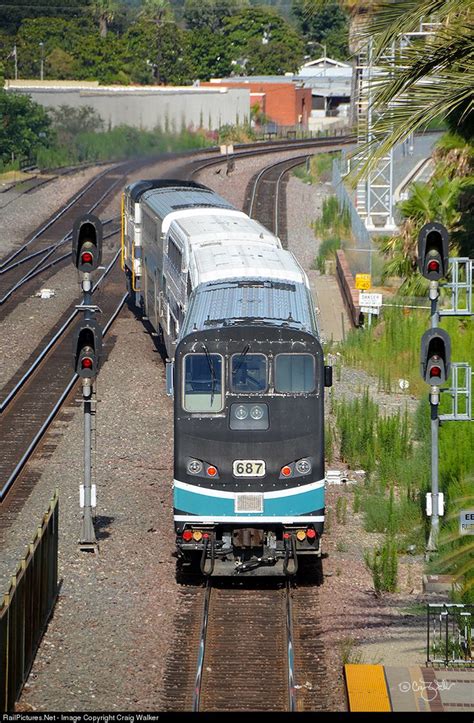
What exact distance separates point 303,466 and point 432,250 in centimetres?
322

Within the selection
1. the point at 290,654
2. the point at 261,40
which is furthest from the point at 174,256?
the point at 261,40

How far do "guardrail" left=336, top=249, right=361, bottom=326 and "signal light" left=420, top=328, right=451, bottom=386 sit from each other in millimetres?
14438

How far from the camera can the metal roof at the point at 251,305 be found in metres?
16.3

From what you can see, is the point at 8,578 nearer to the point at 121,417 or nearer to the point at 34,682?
the point at 34,682

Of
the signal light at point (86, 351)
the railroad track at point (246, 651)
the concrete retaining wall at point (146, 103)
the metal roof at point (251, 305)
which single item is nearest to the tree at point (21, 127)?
the concrete retaining wall at point (146, 103)

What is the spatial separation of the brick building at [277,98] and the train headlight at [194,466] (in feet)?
267

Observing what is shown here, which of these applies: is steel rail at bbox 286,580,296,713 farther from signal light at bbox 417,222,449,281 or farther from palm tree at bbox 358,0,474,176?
palm tree at bbox 358,0,474,176

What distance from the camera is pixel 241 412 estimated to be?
52.2 ft

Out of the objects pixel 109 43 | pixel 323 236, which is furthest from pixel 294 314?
pixel 109 43

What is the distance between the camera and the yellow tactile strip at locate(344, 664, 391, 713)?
12336 mm

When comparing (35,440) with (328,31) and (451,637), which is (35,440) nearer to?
(451,637)

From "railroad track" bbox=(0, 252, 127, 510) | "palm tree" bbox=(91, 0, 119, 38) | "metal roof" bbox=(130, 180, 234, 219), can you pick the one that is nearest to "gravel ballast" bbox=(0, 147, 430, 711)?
"railroad track" bbox=(0, 252, 127, 510)

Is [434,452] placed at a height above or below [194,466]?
below
